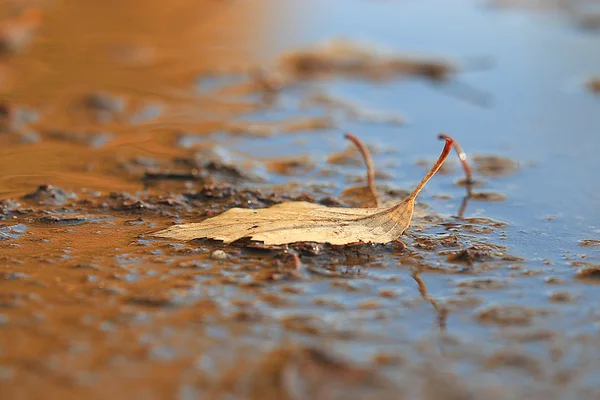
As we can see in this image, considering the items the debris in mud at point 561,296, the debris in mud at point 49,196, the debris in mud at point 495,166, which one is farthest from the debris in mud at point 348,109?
the debris in mud at point 561,296

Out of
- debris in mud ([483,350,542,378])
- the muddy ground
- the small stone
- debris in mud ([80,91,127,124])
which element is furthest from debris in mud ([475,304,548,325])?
debris in mud ([80,91,127,124])

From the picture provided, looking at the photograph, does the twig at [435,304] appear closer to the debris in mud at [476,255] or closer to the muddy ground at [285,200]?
the muddy ground at [285,200]

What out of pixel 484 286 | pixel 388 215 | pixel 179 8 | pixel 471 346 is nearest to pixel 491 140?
pixel 388 215

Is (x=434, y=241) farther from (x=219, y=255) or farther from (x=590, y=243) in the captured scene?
(x=219, y=255)

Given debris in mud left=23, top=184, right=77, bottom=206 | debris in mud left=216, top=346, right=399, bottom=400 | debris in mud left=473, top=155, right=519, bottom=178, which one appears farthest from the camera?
debris in mud left=473, top=155, right=519, bottom=178

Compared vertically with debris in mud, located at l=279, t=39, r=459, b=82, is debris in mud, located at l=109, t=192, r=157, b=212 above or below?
below

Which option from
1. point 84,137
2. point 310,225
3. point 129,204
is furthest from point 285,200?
point 84,137

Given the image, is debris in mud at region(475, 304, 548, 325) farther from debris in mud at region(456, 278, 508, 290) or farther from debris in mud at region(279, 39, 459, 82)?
debris in mud at region(279, 39, 459, 82)
